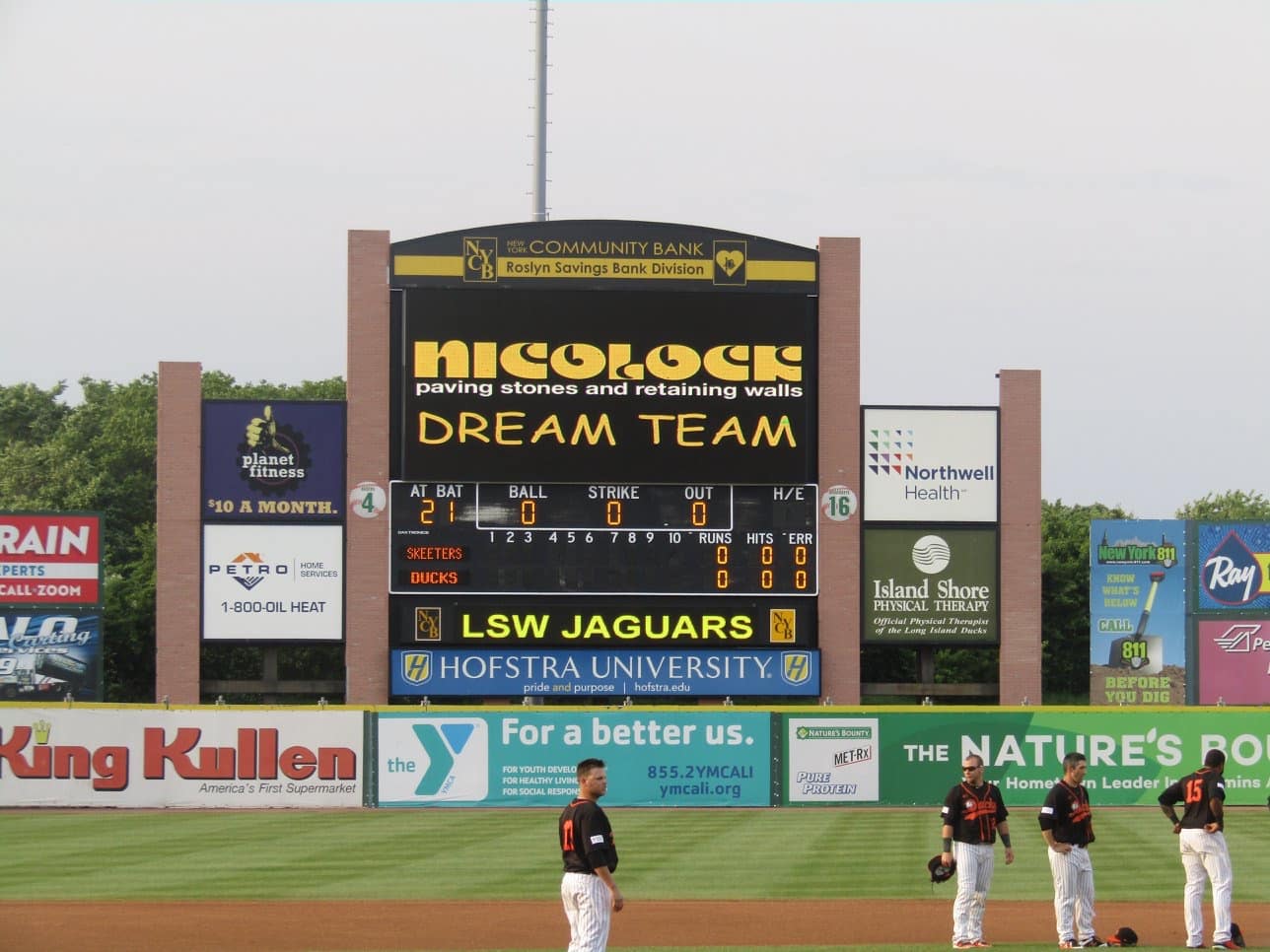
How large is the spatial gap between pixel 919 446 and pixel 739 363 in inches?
176

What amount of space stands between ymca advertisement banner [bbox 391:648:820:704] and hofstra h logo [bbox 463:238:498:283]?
23.4 feet

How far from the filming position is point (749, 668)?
34.3m

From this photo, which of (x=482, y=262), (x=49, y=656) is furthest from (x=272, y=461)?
(x=49, y=656)

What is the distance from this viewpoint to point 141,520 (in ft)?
228

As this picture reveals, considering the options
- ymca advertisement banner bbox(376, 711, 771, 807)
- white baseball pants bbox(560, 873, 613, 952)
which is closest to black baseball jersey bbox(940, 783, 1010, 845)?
white baseball pants bbox(560, 873, 613, 952)

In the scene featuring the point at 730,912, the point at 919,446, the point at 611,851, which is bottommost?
the point at 730,912

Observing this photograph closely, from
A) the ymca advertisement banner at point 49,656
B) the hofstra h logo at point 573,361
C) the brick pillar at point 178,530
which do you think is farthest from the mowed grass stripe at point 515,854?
the hofstra h logo at point 573,361

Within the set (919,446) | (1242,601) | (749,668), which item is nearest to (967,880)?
(749,668)

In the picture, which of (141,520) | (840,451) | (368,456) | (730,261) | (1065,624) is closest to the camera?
(730,261)

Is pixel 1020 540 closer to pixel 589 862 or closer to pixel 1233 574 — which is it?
pixel 1233 574

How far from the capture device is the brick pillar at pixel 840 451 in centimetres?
3500

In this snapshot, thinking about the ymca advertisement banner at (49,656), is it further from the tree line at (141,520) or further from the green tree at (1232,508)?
the green tree at (1232,508)

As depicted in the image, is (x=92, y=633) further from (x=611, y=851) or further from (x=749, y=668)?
(x=611, y=851)

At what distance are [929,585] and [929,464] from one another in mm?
2426
